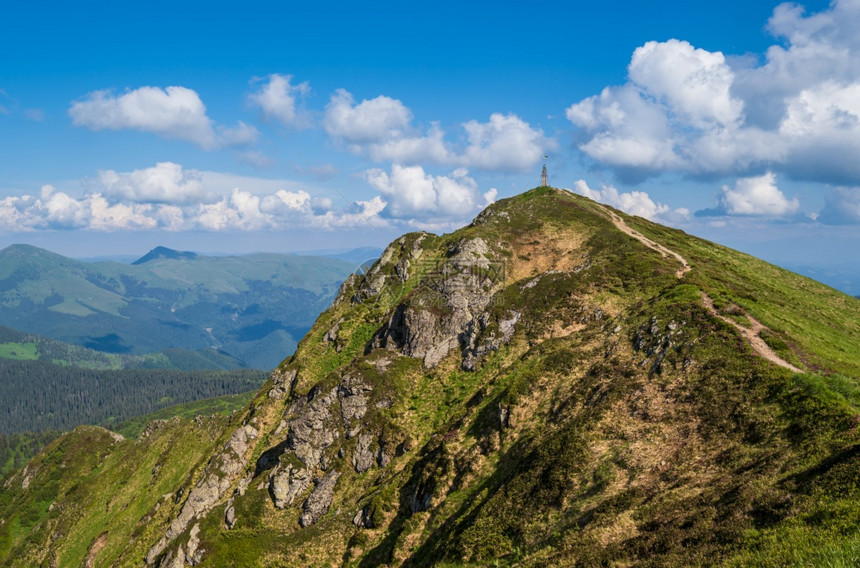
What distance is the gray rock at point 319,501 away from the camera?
59.1 m

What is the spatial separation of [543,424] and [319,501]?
34380mm

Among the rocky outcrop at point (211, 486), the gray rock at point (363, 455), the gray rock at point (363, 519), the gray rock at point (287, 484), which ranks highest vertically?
the gray rock at point (363, 455)

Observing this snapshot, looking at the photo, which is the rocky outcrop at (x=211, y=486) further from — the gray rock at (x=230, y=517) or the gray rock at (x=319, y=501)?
the gray rock at (x=319, y=501)

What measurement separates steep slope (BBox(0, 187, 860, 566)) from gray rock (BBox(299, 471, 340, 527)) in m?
0.26

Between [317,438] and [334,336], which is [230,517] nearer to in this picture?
[317,438]

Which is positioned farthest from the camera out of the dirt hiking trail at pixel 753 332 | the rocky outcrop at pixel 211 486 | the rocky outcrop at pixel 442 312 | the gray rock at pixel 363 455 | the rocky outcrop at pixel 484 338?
the rocky outcrop at pixel 442 312

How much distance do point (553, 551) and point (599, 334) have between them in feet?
111

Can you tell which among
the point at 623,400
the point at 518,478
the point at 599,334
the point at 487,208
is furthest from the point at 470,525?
the point at 487,208

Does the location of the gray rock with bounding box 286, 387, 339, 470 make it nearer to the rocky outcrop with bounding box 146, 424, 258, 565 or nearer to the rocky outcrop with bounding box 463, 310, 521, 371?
the rocky outcrop with bounding box 146, 424, 258, 565

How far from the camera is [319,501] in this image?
60.2 meters

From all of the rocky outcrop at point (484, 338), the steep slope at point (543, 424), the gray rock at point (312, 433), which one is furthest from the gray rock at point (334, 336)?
the rocky outcrop at point (484, 338)

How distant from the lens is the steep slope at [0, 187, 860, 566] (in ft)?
87.4

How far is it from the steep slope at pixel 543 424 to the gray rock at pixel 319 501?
10.3 inches

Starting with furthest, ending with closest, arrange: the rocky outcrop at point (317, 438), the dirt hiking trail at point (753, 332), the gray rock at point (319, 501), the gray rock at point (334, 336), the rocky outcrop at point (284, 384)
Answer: the gray rock at point (334, 336)
the rocky outcrop at point (284, 384)
the rocky outcrop at point (317, 438)
the gray rock at point (319, 501)
the dirt hiking trail at point (753, 332)
